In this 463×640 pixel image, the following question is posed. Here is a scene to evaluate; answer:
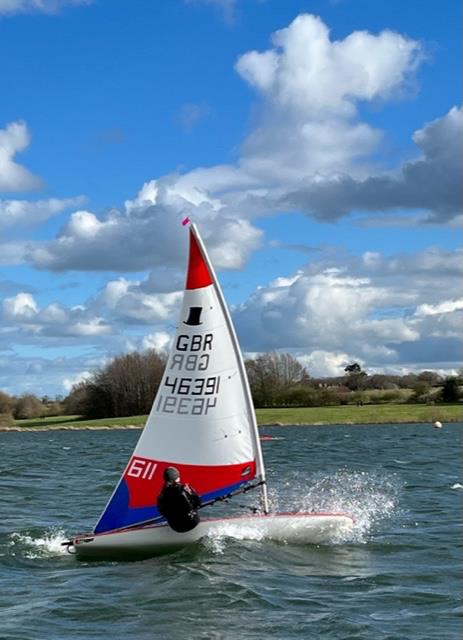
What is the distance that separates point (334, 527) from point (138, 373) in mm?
111563

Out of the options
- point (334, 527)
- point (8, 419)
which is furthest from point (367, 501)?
point (8, 419)

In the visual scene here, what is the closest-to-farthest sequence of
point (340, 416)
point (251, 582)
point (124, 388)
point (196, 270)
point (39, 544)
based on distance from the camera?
1. point (251, 582)
2. point (196, 270)
3. point (39, 544)
4. point (340, 416)
5. point (124, 388)

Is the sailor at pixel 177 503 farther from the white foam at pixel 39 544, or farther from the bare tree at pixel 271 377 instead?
the bare tree at pixel 271 377

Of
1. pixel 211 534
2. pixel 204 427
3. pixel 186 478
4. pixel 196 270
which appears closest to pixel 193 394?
pixel 204 427

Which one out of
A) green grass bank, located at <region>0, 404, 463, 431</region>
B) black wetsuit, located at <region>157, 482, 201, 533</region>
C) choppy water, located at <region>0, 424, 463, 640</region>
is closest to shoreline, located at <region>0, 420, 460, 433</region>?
green grass bank, located at <region>0, 404, 463, 431</region>

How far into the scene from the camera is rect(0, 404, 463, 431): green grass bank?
307 feet

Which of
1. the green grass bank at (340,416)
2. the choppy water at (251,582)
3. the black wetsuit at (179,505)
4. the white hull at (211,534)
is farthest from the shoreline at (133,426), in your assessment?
the black wetsuit at (179,505)

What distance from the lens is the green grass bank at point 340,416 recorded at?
9369 centimetres

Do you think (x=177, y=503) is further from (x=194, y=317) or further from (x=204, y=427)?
(x=194, y=317)

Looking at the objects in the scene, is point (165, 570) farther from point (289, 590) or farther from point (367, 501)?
point (367, 501)

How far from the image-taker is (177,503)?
55.1ft

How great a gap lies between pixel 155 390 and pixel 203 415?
356 ft

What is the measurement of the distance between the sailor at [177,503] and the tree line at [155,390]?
319 feet

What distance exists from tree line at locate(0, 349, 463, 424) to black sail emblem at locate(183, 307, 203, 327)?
3797 inches
